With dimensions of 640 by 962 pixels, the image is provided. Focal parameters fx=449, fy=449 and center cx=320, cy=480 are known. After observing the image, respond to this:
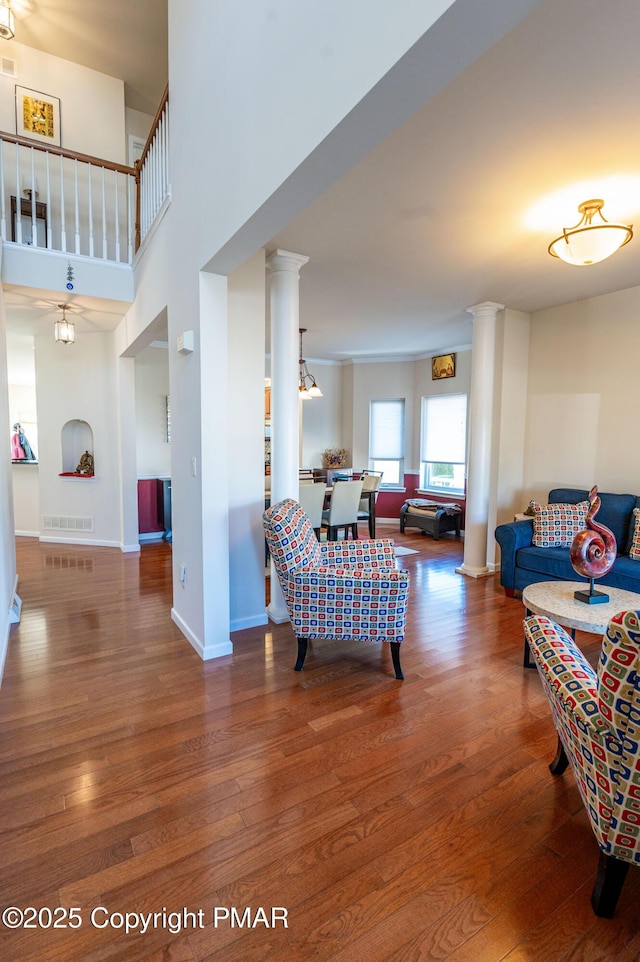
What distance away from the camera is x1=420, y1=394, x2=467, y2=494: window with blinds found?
6711 mm

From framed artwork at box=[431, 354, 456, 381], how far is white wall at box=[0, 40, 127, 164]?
4.84 m

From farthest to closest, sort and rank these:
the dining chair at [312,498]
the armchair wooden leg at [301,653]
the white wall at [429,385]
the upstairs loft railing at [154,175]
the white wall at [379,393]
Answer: the white wall at [379,393]
the white wall at [429,385]
the dining chair at [312,498]
the upstairs loft railing at [154,175]
the armchair wooden leg at [301,653]

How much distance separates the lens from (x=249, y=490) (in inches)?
128

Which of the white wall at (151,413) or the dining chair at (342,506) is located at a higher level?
the white wall at (151,413)

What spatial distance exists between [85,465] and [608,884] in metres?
6.35

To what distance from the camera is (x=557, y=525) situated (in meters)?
3.83

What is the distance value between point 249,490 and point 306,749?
5.69 feet

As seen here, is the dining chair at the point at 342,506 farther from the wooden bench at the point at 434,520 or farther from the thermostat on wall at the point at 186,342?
the thermostat on wall at the point at 186,342

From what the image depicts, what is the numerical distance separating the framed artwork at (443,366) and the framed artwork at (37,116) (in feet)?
17.6

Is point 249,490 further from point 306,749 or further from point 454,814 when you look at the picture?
point 454,814

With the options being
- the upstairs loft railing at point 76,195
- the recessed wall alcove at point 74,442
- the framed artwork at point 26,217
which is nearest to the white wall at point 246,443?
the upstairs loft railing at point 76,195

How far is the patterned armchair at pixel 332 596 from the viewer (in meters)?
2.56

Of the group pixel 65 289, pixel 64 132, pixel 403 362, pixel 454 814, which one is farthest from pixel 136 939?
pixel 403 362

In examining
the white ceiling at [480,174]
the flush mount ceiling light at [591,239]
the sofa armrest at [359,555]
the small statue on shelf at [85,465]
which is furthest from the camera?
the small statue on shelf at [85,465]
